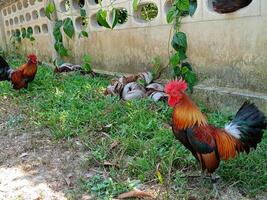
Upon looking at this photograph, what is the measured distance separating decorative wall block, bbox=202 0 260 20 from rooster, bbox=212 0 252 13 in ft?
0.16

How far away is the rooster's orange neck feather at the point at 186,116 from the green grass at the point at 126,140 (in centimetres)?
39

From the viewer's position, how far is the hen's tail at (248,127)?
2.84 m

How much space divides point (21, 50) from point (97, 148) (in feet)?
23.8

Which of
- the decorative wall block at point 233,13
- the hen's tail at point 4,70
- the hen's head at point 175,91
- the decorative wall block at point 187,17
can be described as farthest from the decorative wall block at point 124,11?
the hen's head at point 175,91

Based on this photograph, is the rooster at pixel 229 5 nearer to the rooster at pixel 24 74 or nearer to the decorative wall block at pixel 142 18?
the decorative wall block at pixel 142 18

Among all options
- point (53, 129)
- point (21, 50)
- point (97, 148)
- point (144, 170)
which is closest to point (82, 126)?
point (53, 129)

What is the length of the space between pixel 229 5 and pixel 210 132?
1.77 meters

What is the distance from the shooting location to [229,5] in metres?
Result: 4.02

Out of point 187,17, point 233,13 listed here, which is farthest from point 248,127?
point 187,17

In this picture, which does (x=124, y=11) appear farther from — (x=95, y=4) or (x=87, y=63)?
(x=87, y=63)

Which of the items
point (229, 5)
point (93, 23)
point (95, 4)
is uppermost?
point (95, 4)

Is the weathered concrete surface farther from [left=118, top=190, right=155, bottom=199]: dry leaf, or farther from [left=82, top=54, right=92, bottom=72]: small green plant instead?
[left=82, top=54, right=92, bottom=72]: small green plant

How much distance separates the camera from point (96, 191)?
3006 mm

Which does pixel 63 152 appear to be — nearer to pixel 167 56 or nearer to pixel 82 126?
pixel 82 126
